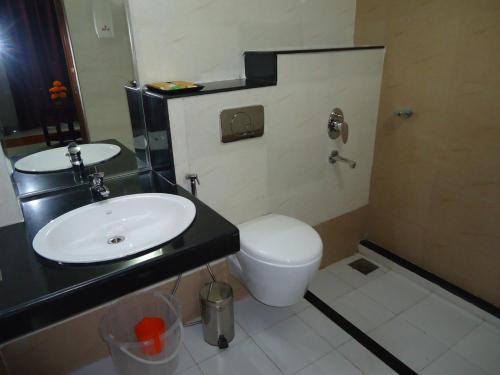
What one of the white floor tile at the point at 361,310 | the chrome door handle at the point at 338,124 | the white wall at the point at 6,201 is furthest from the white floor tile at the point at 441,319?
the white wall at the point at 6,201

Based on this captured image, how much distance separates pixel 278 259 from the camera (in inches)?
56.0

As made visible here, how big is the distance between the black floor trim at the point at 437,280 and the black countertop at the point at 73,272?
1.46 meters

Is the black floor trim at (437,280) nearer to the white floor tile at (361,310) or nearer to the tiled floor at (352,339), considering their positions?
the tiled floor at (352,339)

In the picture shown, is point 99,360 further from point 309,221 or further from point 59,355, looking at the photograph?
point 309,221

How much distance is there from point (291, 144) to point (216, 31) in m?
0.66

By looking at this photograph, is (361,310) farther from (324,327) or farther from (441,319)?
(441,319)

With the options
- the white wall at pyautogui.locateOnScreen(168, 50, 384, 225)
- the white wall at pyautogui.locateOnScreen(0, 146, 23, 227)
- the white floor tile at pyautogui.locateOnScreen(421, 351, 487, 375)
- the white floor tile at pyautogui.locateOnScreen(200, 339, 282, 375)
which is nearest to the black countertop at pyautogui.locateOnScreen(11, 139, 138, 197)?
the white wall at pyautogui.locateOnScreen(0, 146, 23, 227)

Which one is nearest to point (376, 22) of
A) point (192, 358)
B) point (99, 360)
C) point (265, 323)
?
point (265, 323)

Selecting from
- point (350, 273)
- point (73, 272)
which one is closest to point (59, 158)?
point (73, 272)

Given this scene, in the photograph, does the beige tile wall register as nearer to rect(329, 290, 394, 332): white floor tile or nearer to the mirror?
rect(329, 290, 394, 332): white floor tile

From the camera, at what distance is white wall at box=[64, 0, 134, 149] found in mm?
1283

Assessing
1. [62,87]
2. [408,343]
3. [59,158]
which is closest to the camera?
[62,87]

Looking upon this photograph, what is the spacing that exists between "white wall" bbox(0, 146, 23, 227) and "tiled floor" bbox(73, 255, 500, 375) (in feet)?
2.71

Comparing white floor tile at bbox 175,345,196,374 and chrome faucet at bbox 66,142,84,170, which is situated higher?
chrome faucet at bbox 66,142,84,170
